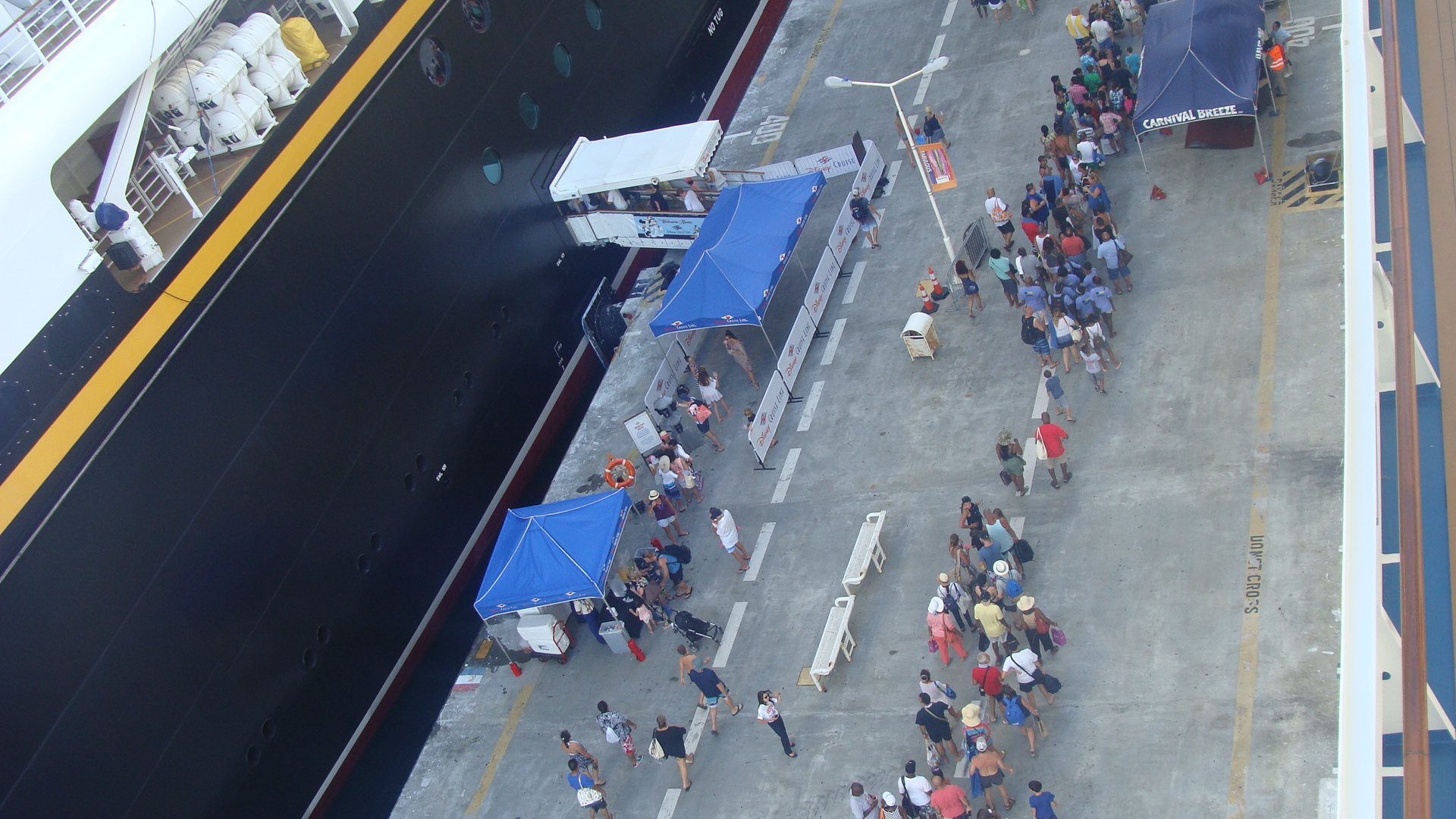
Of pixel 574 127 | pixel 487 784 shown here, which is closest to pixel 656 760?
pixel 487 784

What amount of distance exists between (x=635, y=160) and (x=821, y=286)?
3876 millimetres

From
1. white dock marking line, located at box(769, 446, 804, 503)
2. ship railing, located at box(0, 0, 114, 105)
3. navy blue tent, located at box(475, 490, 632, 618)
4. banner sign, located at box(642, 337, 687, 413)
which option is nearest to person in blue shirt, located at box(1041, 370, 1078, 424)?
white dock marking line, located at box(769, 446, 804, 503)

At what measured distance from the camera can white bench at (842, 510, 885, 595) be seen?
16422 millimetres

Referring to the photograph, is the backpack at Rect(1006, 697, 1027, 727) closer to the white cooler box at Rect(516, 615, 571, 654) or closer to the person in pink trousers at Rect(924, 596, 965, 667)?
the person in pink trousers at Rect(924, 596, 965, 667)

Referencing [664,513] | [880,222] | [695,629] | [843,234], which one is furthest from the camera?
[880,222]

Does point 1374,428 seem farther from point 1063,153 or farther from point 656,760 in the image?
point 1063,153

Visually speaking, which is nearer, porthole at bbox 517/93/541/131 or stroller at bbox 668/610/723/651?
stroller at bbox 668/610/723/651

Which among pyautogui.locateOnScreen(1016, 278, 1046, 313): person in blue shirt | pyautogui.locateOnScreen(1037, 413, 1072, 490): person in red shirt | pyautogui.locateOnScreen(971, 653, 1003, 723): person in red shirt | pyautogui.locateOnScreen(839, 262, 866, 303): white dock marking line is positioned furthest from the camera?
pyautogui.locateOnScreen(839, 262, 866, 303): white dock marking line

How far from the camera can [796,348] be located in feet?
66.5

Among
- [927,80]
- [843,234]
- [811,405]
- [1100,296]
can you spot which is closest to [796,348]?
[811,405]

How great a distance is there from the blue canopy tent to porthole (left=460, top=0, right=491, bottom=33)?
1039cm

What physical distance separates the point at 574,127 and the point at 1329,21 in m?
13.4

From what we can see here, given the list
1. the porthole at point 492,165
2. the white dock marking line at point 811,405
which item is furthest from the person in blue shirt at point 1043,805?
the porthole at point 492,165

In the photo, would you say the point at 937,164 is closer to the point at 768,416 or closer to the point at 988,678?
the point at 768,416
